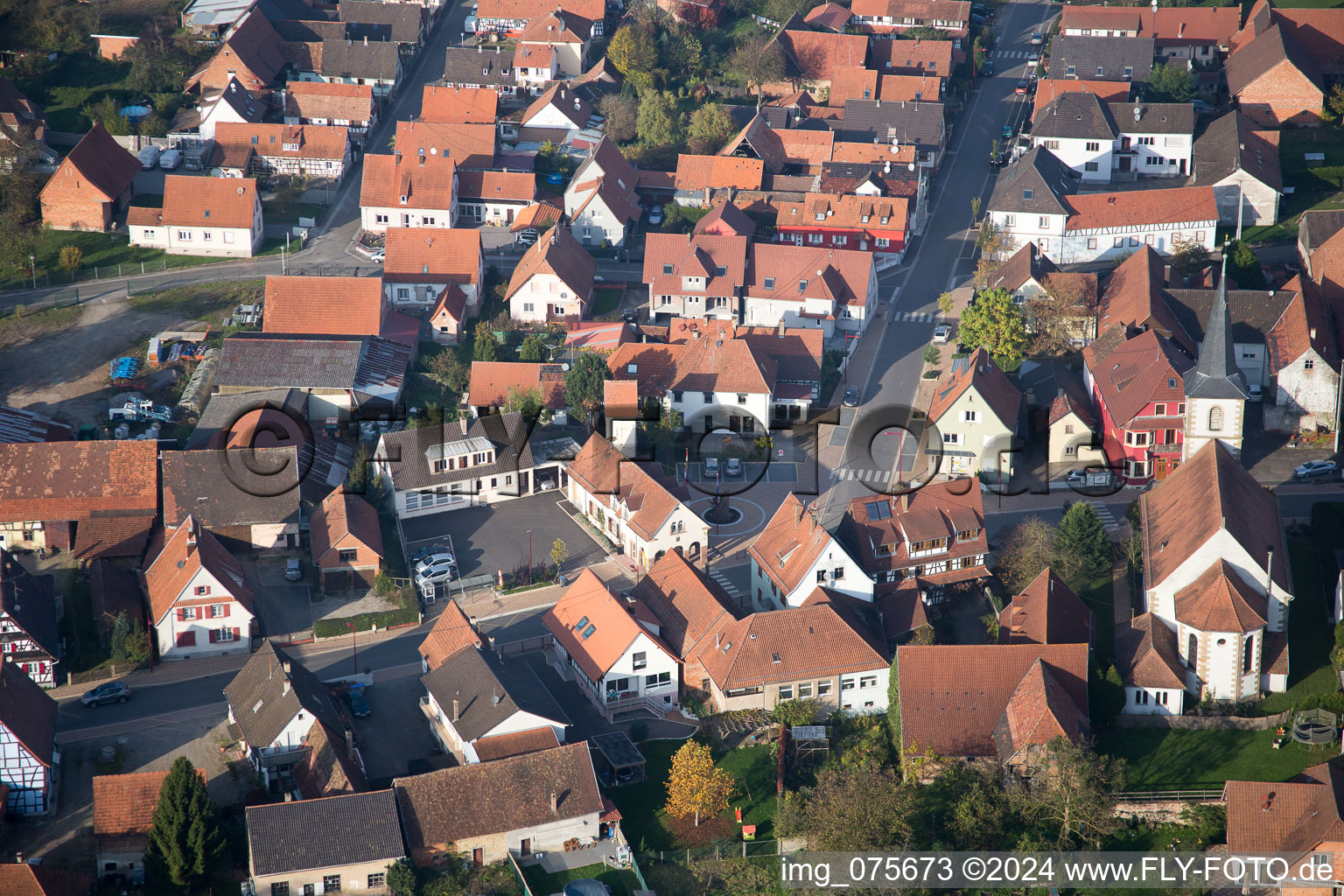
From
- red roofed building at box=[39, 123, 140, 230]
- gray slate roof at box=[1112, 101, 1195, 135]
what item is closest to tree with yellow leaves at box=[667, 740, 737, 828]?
red roofed building at box=[39, 123, 140, 230]

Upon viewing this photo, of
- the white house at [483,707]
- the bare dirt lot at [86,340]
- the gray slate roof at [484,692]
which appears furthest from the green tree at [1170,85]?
the white house at [483,707]

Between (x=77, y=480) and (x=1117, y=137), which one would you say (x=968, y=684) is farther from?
(x=1117, y=137)

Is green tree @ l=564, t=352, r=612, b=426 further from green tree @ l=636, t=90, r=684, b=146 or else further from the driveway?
green tree @ l=636, t=90, r=684, b=146

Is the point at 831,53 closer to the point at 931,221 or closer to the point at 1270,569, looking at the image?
the point at 931,221

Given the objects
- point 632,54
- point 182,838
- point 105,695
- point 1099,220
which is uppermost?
point 632,54

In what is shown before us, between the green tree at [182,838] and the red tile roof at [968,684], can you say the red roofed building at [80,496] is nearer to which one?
the green tree at [182,838]

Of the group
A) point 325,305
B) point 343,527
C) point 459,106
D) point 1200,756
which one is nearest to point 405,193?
point 459,106
